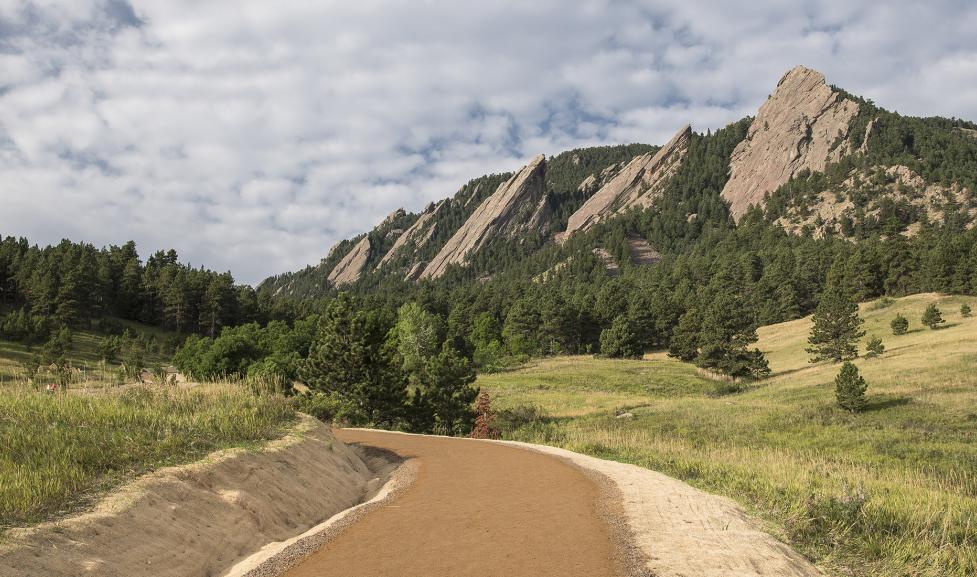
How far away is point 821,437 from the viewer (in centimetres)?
3111

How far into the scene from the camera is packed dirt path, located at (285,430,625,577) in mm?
7555

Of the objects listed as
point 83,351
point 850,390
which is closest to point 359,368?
point 850,390

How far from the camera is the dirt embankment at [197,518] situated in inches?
257

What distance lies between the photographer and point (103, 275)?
4464 inches

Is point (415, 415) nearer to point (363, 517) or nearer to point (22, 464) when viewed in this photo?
point (363, 517)

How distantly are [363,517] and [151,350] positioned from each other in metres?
102

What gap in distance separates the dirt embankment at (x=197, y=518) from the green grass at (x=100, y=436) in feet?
1.54

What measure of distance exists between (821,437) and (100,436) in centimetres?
3392

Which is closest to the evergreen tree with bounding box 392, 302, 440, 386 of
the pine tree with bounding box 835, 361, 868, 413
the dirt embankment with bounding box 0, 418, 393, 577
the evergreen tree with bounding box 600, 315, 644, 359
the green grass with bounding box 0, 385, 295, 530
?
the evergreen tree with bounding box 600, 315, 644, 359

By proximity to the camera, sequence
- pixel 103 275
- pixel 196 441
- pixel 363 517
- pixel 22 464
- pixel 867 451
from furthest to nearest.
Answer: pixel 103 275
pixel 867 451
pixel 196 441
pixel 363 517
pixel 22 464

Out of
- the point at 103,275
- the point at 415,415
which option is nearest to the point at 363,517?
the point at 415,415

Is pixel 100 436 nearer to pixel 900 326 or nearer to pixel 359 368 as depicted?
pixel 359 368

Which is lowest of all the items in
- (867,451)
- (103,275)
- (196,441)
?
(867,451)

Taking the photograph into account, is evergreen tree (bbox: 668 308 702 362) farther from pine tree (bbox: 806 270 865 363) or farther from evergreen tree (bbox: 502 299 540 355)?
evergreen tree (bbox: 502 299 540 355)
